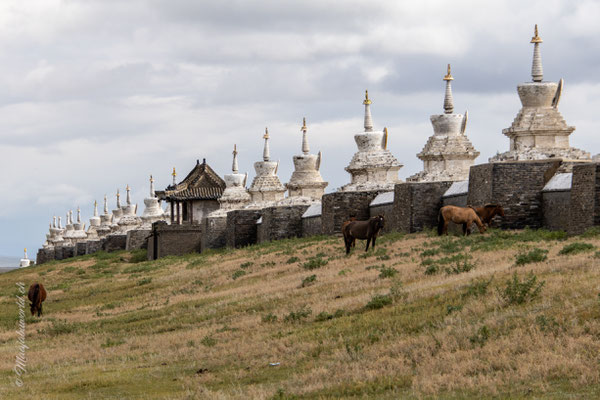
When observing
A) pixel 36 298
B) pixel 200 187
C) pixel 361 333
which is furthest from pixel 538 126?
pixel 200 187

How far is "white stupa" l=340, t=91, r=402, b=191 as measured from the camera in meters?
38.3

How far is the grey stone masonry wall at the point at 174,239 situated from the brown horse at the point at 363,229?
29009mm

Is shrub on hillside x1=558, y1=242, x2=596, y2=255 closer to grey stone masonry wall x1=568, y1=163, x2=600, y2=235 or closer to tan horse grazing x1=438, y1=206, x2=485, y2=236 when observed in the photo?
grey stone masonry wall x1=568, y1=163, x2=600, y2=235

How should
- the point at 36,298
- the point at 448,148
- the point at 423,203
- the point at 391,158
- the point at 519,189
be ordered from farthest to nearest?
the point at 391,158
the point at 448,148
the point at 423,203
the point at 36,298
the point at 519,189

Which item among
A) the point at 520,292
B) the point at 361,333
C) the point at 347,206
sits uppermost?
the point at 347,206

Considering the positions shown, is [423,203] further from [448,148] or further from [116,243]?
[116,243]

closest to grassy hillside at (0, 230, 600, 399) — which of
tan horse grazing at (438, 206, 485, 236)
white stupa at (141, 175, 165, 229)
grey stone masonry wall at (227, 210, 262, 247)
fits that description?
tan horse grazing at (438, 206, 485, 236)

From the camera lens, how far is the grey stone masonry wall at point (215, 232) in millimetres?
53969

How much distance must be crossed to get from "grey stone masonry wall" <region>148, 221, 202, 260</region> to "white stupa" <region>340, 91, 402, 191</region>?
19334 mm

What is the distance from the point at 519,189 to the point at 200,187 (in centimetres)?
3758

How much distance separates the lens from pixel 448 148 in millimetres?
32844

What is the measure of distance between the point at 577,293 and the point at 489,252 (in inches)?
317

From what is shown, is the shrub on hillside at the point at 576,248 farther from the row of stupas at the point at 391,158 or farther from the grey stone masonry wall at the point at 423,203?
the grey stone masonry wall at the point at 423,203

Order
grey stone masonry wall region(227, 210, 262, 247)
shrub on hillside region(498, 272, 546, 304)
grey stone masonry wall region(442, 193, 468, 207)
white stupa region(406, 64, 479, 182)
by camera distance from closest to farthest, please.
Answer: shrub on hillside region(498, 272, 546, 304) < grey stone masonry wall region(442, 193, 468, 207) < white stupa region(406, 64, 479, 182) < grey stone masonry wall region(227, 210, 262, 247)
